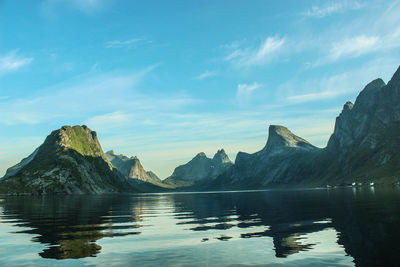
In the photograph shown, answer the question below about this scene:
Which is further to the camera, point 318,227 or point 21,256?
point 318,227

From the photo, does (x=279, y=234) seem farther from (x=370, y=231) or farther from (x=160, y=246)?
(x=160, y=246)

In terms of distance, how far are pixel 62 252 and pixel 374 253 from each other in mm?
→ 23293

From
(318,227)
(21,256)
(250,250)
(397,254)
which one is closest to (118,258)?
(21,256)

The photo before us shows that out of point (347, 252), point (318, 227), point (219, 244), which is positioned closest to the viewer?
point (347, 252)

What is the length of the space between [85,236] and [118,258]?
39.2ft

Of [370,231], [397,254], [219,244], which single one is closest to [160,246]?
[219,244]

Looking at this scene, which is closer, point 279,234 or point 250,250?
point 250,250

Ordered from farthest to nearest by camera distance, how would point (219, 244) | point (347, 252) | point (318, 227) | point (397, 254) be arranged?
point (318, 227)
point (219, 244)
point (347, 252)
point (397, 254)

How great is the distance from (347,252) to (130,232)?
2354cm

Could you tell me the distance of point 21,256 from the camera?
24.8 m

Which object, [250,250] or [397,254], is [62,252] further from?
[397,254]

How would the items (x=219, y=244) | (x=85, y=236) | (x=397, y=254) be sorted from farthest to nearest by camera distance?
1. (x=85, y=236)
2. (x=219, y=244)
3. (x=397, y=254)

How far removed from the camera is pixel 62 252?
82.8 ft

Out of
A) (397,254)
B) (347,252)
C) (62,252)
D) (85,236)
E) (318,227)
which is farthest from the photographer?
(318,227)
